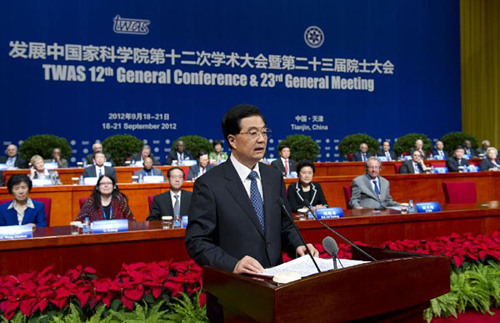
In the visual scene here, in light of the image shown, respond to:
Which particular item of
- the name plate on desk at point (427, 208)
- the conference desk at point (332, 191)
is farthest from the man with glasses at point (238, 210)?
the conference desk at point (332, 191)

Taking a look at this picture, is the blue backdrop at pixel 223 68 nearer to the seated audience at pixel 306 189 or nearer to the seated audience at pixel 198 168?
the seated audience at pixel 198 168

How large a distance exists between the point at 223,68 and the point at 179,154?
3129mm

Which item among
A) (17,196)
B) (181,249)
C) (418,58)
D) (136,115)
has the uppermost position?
(418,58)

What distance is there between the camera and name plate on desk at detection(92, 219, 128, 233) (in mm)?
3045

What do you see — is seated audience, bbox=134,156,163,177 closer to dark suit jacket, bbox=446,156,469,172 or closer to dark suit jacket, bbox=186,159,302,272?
dark suit jacket, bbox=446,156,469,172

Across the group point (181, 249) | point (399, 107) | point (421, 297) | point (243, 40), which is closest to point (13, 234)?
point (181, 249)

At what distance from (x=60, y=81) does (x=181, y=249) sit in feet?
27.0

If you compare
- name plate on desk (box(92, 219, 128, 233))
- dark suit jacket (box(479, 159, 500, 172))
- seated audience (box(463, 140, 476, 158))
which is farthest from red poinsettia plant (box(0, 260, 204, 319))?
seated audience (box(463, 140, 476, 158))

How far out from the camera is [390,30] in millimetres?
13094

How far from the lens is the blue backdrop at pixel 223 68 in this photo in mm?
10172

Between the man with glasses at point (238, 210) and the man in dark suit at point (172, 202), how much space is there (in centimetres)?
271

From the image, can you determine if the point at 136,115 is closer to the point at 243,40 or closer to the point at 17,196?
the point at 243,40

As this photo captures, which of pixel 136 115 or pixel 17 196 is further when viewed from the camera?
pixel 136 115

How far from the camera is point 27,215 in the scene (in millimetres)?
3770
